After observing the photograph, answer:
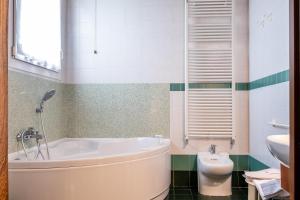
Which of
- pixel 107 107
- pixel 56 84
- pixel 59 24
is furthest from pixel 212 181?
pixel 59 24

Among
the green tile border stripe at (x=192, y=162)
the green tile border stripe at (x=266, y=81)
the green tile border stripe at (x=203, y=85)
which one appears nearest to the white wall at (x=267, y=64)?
the green tile border stripe at (x=266, y=81)

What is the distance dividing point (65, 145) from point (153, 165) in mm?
1207

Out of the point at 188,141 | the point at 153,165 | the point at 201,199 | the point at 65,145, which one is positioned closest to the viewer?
the point at 153,165

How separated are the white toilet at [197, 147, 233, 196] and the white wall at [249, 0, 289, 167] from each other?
1.30 ft

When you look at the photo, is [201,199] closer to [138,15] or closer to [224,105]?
[224,105]

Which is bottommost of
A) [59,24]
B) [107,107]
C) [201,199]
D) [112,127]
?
[201,199]

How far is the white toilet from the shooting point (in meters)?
3.08

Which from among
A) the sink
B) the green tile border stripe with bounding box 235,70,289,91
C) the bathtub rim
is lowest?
the bathtub rim

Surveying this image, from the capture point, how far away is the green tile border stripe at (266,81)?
243cm

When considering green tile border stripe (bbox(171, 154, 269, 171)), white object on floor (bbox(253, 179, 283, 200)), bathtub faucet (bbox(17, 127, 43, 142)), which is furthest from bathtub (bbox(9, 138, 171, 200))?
white object on floor (bbox(253, 179, 283, 200))

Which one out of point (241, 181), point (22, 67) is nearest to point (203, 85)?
point (241, 181)

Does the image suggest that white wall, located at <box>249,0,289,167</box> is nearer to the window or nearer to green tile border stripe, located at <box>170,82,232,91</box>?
green tile border stripe, located at <box>170,82,232,91</box>

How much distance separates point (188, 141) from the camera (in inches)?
144

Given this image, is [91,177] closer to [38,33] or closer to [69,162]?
[69,162]
